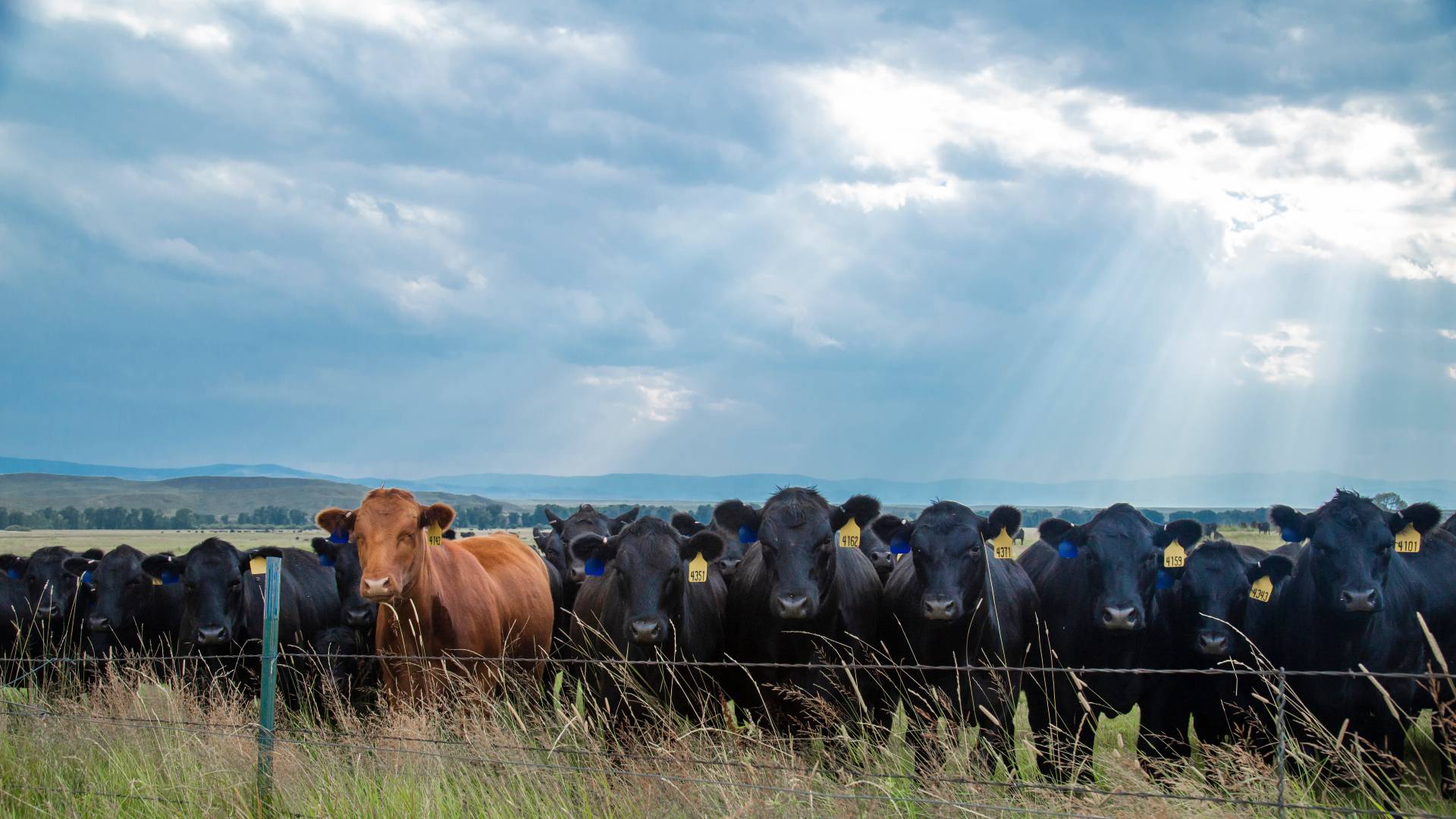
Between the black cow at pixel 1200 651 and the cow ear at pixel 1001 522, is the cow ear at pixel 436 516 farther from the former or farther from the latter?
the black cow at pixel 1200 651

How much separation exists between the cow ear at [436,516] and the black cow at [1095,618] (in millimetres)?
4632

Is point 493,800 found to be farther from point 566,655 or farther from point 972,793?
point 566,655

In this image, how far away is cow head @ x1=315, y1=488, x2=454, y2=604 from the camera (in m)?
7.58

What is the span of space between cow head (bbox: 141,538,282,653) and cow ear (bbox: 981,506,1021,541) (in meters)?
6.23

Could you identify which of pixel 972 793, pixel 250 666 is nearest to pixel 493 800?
pixel 972 793

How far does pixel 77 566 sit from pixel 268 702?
7749mm

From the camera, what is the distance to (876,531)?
9.52 meters

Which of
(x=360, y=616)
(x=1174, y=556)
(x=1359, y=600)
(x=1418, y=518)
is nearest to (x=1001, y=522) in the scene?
(x=1174, y=556)

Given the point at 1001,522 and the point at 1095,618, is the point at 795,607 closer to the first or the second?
the point at 1001,522

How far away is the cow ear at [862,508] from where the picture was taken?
809 cm

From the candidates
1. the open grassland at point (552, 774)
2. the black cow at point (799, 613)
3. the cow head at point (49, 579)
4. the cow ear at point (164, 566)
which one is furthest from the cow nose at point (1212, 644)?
the cow head at point (49, 579)

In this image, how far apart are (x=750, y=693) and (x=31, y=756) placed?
4644mm

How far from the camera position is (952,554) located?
7.59 meters

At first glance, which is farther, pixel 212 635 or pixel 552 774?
pixel 212 635
